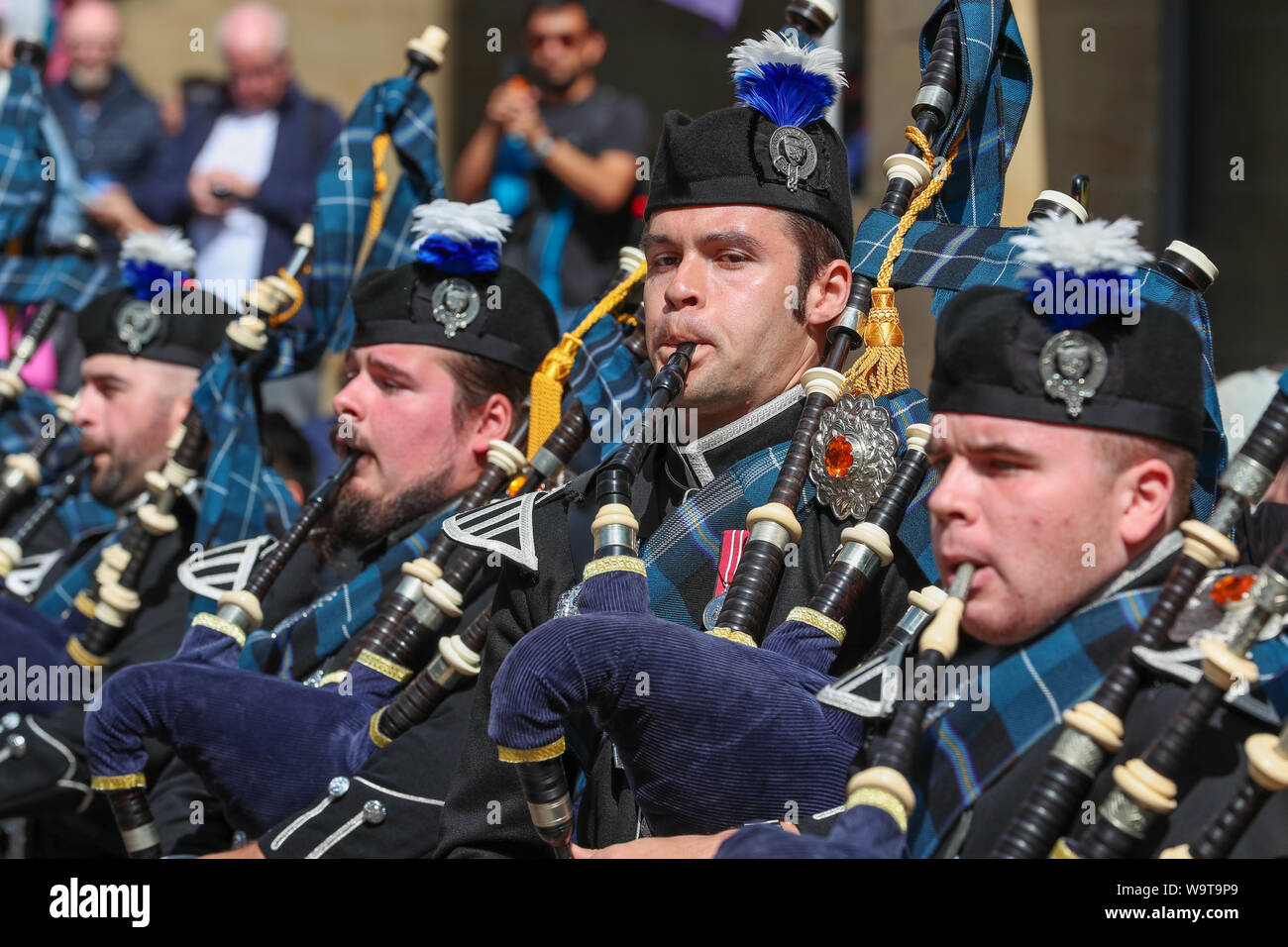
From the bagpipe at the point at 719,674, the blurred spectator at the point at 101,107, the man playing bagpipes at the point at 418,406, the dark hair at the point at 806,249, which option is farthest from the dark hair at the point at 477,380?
the blurred spectator at the point at 101,107

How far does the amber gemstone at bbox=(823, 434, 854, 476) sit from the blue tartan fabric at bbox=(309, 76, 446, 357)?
75.1 inches

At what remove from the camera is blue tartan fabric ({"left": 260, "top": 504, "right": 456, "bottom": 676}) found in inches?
139

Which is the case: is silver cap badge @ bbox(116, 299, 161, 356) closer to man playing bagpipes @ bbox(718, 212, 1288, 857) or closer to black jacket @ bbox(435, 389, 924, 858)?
black jacket @ bbox(435, 389, 924, 858)

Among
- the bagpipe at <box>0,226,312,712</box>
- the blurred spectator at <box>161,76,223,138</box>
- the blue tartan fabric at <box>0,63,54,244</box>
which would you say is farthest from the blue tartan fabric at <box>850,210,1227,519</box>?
the blurred spectator at <box>161,76,223,138</box>

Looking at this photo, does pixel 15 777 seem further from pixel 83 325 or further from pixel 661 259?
pixel 661 259

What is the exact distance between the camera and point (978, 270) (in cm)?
276

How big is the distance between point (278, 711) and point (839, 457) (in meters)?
1.19

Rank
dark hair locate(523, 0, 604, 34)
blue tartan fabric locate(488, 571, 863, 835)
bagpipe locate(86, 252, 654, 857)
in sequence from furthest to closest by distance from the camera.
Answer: dark hair locate(523, 0, 604, 34), bagpipe locate(86, 252, 654, 857), blue tartan fabric locate(488, 571, 863, 835)

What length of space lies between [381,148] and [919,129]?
1.84m

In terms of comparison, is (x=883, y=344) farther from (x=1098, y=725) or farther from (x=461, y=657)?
(x=1098, y=725)

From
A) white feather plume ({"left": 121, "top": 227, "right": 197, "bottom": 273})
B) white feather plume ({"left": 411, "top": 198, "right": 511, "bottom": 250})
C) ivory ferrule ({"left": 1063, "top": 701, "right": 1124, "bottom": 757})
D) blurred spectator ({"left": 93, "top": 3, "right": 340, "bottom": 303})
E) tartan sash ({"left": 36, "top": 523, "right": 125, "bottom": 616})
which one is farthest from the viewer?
blurred spectator ({"left": 93, "top": 3, "right": 340, "bottom": 303})

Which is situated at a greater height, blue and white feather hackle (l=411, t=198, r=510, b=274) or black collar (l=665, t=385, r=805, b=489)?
blue and white feather hackle (l=411, t=198, r=510, b=274)

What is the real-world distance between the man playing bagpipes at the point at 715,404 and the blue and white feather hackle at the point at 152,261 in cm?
213

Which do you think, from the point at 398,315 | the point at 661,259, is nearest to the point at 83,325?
the point at 398,315
